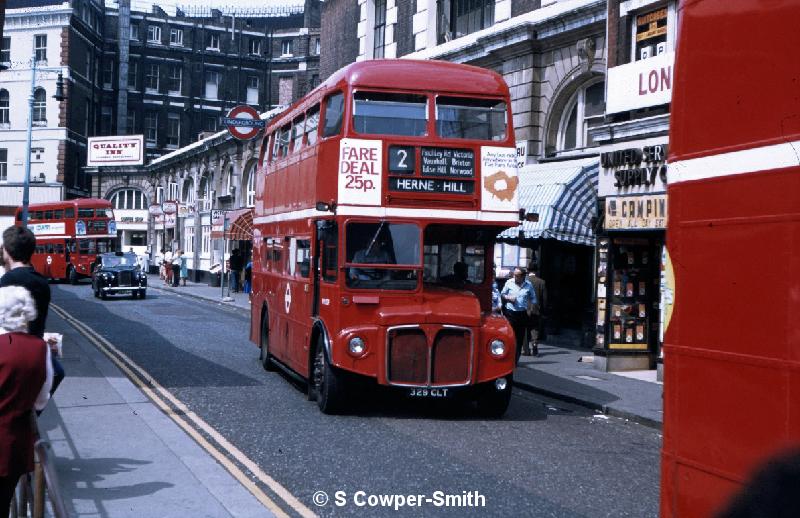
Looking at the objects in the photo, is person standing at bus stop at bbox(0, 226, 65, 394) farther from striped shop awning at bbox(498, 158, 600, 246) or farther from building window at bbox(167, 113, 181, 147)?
building window at bbox(167, 113, 181, 147)

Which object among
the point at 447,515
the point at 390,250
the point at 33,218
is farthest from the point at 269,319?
the point at 33,218

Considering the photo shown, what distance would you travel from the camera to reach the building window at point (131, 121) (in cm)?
8175

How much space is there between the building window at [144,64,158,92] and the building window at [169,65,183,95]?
4.17ft

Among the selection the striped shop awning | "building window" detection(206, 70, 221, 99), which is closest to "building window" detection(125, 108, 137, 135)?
"building window" detection(206, 70, 221, 99)

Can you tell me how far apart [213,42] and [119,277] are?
52.4 meters

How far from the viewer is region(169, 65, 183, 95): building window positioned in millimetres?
83750

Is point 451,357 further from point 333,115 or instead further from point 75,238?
point 75,238

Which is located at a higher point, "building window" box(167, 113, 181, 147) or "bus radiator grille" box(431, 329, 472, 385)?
"building window" box(167, 113, 181, 147)

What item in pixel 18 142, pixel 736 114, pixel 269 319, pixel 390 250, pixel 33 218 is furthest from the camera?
pixel 18 142

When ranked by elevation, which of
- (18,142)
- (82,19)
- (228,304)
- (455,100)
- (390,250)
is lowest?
(228,304)

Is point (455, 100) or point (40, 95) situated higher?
point (40, 95)

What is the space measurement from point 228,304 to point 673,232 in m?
31.7

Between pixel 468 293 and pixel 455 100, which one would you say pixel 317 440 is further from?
pixel 455 100

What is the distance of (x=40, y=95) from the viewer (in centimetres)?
7125
